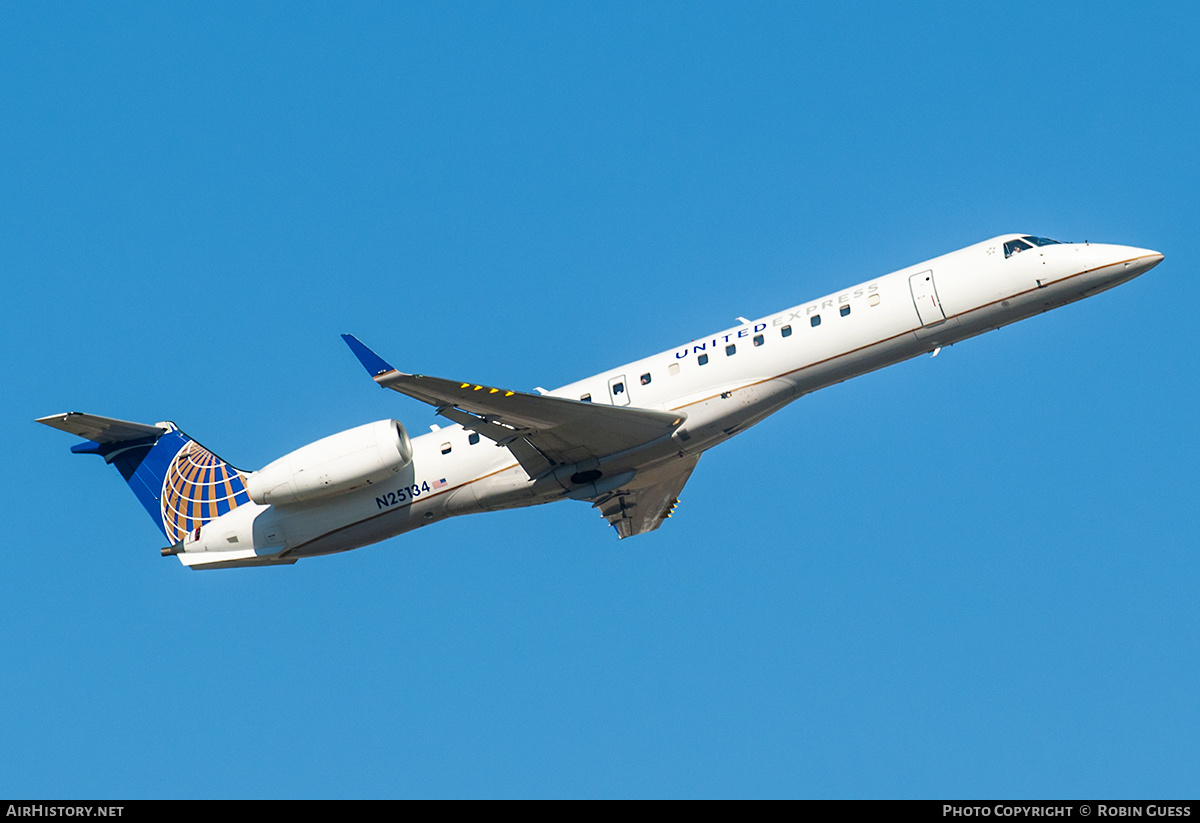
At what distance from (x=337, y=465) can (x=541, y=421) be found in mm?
4501

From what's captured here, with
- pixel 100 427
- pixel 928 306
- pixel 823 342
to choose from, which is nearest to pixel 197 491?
pixel 100 427

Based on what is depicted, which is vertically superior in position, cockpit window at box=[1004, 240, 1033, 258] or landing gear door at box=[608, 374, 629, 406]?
cockpit window at box=[1004, 240, 1033, 258]

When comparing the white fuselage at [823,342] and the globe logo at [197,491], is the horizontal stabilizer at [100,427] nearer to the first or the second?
the globe logo at [197,491]

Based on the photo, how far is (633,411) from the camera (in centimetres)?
2438

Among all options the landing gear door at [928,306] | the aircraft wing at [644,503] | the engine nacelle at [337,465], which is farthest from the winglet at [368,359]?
the landing gear door at [928,306]

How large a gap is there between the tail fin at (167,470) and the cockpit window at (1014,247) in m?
16.8

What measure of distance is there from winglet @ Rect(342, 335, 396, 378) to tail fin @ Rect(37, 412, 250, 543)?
705cm

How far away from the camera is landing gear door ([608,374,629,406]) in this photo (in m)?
25.7

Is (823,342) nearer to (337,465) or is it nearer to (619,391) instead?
(619,391)

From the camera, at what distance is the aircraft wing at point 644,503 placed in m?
28.2

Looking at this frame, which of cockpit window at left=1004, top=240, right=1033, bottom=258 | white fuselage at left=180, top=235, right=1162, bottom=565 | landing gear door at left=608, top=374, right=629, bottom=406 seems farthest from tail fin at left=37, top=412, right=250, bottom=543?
cockpit window at left=1004, top=240, right=1033, bottom=258

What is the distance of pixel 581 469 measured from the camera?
25.4 meters

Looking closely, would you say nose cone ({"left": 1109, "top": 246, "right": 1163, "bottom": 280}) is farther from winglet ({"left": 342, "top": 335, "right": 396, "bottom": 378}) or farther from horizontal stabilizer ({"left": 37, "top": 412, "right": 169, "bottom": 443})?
horizontal stabilizer ({"left": 37, "top": 412, "right": 169, "bottom": 443})

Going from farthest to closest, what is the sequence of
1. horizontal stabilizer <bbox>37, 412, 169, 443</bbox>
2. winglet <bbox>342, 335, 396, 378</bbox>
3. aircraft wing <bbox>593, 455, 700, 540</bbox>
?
aircraft wing <bbox>593, 455, 700, 540</bbox> → horizontal stabilizer <bbox>37, 412, 169, 443</bbox> → winglet <bbox>342, 335, 396, 378</bbox>
